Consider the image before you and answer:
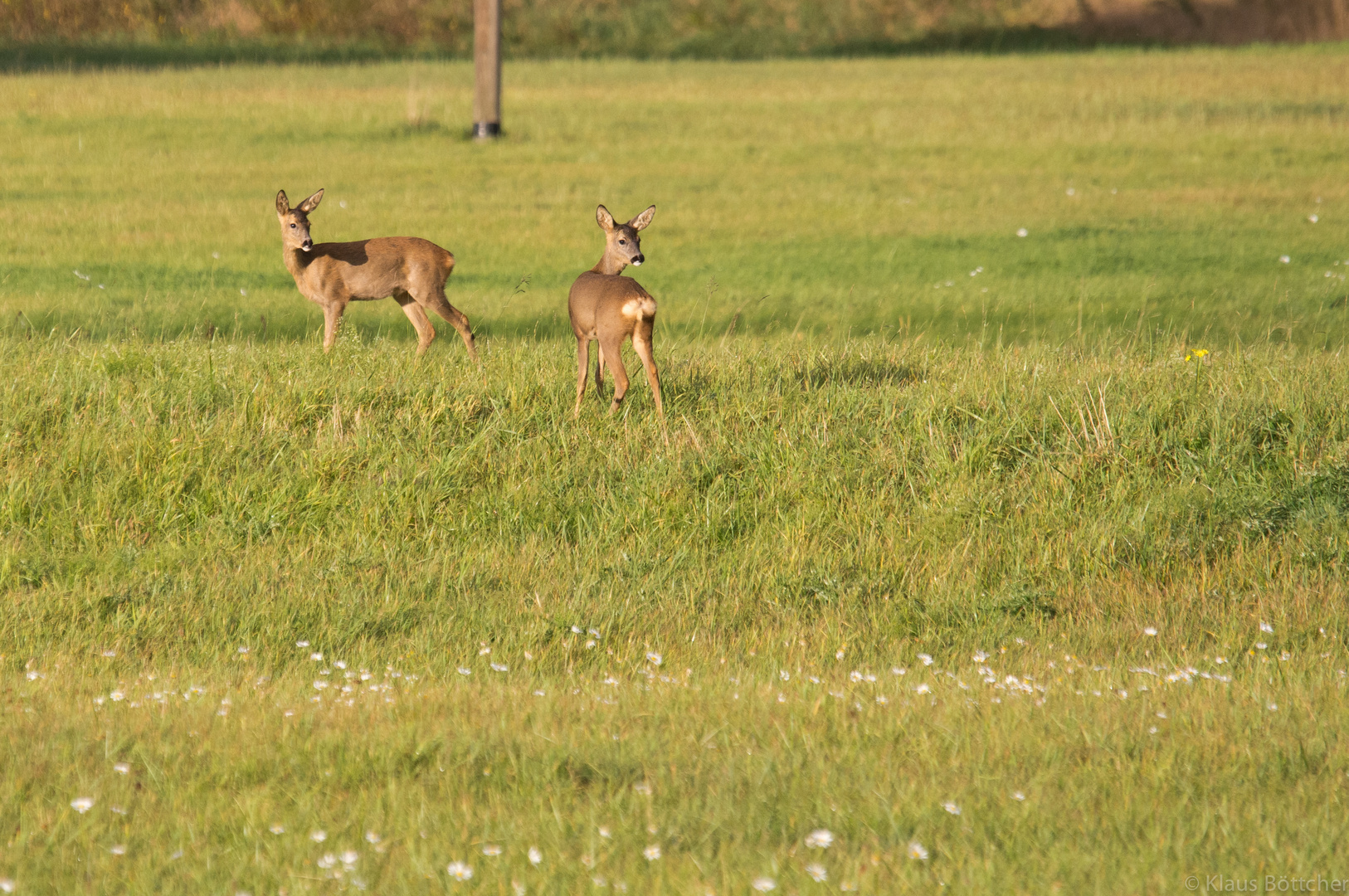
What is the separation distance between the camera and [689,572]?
23.1 ft

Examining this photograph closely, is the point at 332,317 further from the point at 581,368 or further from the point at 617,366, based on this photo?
the point at 617,366

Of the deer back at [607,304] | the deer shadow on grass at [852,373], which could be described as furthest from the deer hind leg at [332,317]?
the deer shadow on grass at [852,373]

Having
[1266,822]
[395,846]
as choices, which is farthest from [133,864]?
[1266,822]

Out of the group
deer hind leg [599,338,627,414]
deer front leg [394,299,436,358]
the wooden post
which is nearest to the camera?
deer hind leg [599,338,627,414]

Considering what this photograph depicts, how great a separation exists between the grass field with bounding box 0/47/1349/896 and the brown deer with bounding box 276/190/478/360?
1.63ft

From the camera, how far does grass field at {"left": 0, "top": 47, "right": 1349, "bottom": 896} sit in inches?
159

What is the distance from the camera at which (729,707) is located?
5062 millimetres

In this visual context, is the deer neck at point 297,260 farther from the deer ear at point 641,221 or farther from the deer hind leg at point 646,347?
the deer hind leg at point 646,347

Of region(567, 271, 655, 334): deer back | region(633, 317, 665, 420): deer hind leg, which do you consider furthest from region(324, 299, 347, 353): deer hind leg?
region(633, 317, 665, 420): deer hind leg

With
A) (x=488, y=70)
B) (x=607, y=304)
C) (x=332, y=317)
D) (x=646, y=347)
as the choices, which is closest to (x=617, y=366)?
(x=646, y=347)

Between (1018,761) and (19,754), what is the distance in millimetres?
3269

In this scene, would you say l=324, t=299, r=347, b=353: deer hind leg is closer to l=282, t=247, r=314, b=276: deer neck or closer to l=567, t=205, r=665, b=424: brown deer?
l=282, t=247, r=314, b=276: deer neck

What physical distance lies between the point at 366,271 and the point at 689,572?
4.13 meters

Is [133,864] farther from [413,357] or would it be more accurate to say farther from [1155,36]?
[1155,36]
